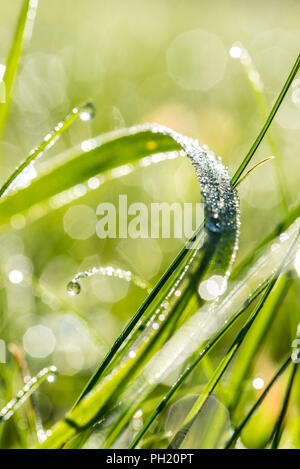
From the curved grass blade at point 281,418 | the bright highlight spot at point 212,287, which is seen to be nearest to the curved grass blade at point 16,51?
the bright highlight spot at point 212,287

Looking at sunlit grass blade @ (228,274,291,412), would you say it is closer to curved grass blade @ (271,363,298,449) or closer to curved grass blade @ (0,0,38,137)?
curved grass blade @ (271,363,298,449)

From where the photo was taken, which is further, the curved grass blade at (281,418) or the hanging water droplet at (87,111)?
the hanging water droplet at (87,111)

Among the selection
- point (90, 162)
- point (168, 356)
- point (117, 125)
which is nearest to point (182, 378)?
point (168, 356)

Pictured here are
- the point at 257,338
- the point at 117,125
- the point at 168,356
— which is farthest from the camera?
the point at 117,125

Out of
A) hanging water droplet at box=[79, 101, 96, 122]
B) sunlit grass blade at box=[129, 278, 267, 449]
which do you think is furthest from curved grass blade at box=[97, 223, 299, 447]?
hanging water droplet at box=[79, 101, 96, 122]

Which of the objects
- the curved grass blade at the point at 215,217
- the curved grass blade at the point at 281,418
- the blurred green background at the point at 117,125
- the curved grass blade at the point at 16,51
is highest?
the blurred green background at the point at 117,125

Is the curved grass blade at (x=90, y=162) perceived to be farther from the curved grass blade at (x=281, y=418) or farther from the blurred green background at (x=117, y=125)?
the curved grass blade at (x=281, y=418)

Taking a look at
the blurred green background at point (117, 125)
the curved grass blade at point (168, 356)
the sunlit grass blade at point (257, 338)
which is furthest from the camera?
the blurred green background at point (117, 125)

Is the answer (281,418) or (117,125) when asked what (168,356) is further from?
(117,125)
